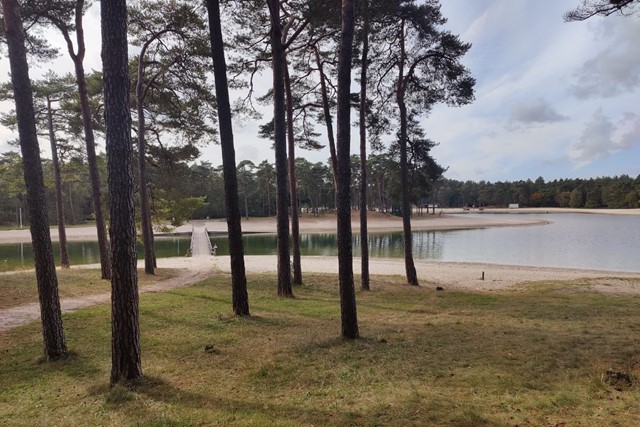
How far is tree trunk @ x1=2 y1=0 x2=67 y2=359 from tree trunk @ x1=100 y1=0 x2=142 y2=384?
1.59m

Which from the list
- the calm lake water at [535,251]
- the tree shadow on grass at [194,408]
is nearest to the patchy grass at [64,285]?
the tree shadow on grass at [194,408]

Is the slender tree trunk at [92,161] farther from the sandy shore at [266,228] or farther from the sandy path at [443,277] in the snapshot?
the sandy shore at [266,228]

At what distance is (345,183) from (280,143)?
3.83 metres

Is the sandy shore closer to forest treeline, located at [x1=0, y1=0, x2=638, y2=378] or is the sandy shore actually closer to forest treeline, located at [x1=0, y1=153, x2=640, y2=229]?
forest treeline, located at [x1=0, y1=153, x2=640, y2=229]

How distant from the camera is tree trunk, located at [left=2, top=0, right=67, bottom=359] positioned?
4.70 meters

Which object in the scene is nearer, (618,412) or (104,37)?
(618,412)

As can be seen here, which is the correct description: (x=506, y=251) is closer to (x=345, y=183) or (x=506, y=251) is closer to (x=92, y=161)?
(x=345, y=183)

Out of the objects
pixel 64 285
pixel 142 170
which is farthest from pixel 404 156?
pixel 64 285

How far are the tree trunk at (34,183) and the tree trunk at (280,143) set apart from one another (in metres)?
4.84

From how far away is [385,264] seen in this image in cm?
1912

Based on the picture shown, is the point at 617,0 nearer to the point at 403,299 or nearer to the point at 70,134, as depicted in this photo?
the point at 403,299

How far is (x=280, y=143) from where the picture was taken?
881 centimetres

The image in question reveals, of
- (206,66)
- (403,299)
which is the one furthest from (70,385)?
(206,66)

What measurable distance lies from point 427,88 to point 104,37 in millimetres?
9994
